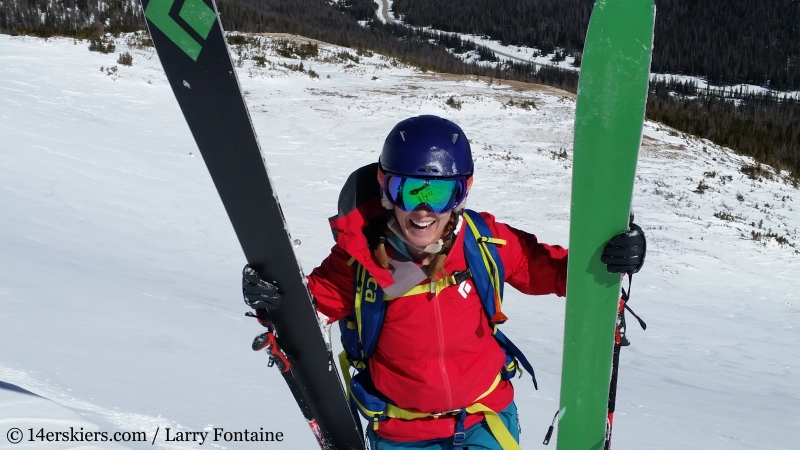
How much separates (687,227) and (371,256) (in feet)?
32.2

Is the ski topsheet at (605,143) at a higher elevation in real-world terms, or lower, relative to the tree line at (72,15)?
lower

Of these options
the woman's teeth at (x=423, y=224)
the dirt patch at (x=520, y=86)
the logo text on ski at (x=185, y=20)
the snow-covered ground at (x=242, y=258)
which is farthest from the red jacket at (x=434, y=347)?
the dirt patch at (x=520, y=86)

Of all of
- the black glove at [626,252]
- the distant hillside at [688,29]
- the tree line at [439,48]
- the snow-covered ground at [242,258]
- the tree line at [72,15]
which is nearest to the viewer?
the black glove at [626,252]

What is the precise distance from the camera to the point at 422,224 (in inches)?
83.4

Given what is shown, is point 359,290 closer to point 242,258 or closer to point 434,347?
point 434,347

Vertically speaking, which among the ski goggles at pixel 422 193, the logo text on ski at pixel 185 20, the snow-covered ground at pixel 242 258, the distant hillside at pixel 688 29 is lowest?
the snow-covered ground at pixel 242 258

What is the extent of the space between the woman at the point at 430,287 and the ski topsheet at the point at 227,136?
373 mm

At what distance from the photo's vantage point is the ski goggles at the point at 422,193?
2111 mm

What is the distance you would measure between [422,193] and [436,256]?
8.7 inches

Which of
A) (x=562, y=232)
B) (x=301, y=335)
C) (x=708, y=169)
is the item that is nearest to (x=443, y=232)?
(x=301, y=335)

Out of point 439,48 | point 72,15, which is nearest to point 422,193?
point 72,15

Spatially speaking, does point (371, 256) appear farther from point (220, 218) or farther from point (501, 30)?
point (501, 30)

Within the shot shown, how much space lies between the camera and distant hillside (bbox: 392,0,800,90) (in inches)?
2315

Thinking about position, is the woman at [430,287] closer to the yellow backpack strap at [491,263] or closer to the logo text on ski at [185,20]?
the yellow backpack strap at [491,263]
